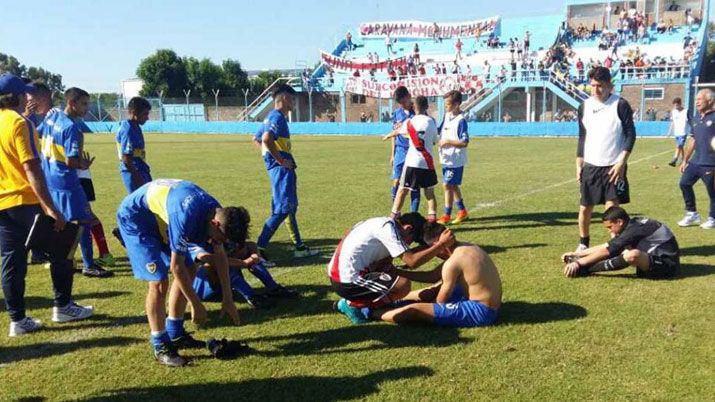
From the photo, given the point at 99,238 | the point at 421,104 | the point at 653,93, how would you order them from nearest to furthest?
the point at 99,238 < the point at 421,104 < the point at 653,93

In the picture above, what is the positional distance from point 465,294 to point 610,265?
2.06 meters

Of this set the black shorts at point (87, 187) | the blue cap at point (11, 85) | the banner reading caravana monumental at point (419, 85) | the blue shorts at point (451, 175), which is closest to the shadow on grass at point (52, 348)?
the blue cap at point (11, 85)

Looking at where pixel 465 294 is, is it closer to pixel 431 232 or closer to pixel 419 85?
pixel 431 232

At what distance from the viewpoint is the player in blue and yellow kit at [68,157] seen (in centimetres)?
600

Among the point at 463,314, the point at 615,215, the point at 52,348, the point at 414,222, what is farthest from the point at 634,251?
the point at 52,348

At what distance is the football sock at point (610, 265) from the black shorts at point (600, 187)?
87cm

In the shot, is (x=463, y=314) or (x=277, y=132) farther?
(x=277, y=132)

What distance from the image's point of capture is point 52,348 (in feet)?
15.1

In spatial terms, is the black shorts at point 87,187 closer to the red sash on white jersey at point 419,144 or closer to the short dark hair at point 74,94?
the short dark hair at point 74,94

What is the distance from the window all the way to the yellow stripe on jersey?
119 feet

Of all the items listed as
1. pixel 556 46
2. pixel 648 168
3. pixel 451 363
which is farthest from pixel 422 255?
pixel 556 46

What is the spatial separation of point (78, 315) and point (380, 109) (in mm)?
39228

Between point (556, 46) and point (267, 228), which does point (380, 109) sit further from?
point (267, 228)

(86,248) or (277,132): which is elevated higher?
(277,132)
